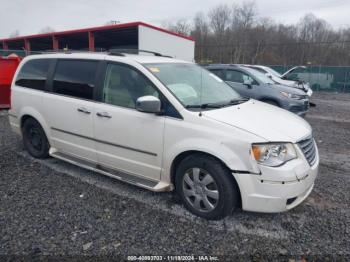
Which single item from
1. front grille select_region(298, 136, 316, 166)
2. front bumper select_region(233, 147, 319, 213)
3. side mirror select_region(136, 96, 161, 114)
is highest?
side mirror select_region(136, 96, 161, 114)

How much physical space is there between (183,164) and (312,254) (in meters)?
1.50

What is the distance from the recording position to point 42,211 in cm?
311

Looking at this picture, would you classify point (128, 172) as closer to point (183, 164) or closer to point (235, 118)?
point (183, 164)

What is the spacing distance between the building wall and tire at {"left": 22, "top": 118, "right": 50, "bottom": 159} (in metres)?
11.9

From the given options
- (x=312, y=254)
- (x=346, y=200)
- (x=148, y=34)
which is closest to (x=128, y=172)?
(x=312, y=254)

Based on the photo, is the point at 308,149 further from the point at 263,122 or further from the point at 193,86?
the point at 193,86

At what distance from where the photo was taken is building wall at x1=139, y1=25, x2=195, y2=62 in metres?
15.7

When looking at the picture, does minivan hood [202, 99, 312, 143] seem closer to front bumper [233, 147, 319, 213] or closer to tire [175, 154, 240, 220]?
front bumper [233, 147, 319, 213]

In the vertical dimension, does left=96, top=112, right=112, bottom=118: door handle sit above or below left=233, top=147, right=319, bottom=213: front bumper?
above

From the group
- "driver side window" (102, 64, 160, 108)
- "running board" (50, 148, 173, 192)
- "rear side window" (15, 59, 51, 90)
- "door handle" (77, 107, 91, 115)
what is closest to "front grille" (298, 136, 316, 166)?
"running board" (50, 148, 173, 192)

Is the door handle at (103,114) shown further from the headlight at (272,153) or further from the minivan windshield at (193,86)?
the headlight at (272,153)

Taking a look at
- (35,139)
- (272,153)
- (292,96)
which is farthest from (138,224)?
(292,96)

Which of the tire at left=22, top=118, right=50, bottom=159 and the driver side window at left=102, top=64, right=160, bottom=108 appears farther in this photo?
the tire at left=22, top=118, right=50, bottom=159

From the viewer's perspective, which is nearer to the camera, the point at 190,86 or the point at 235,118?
the point at 235,118
